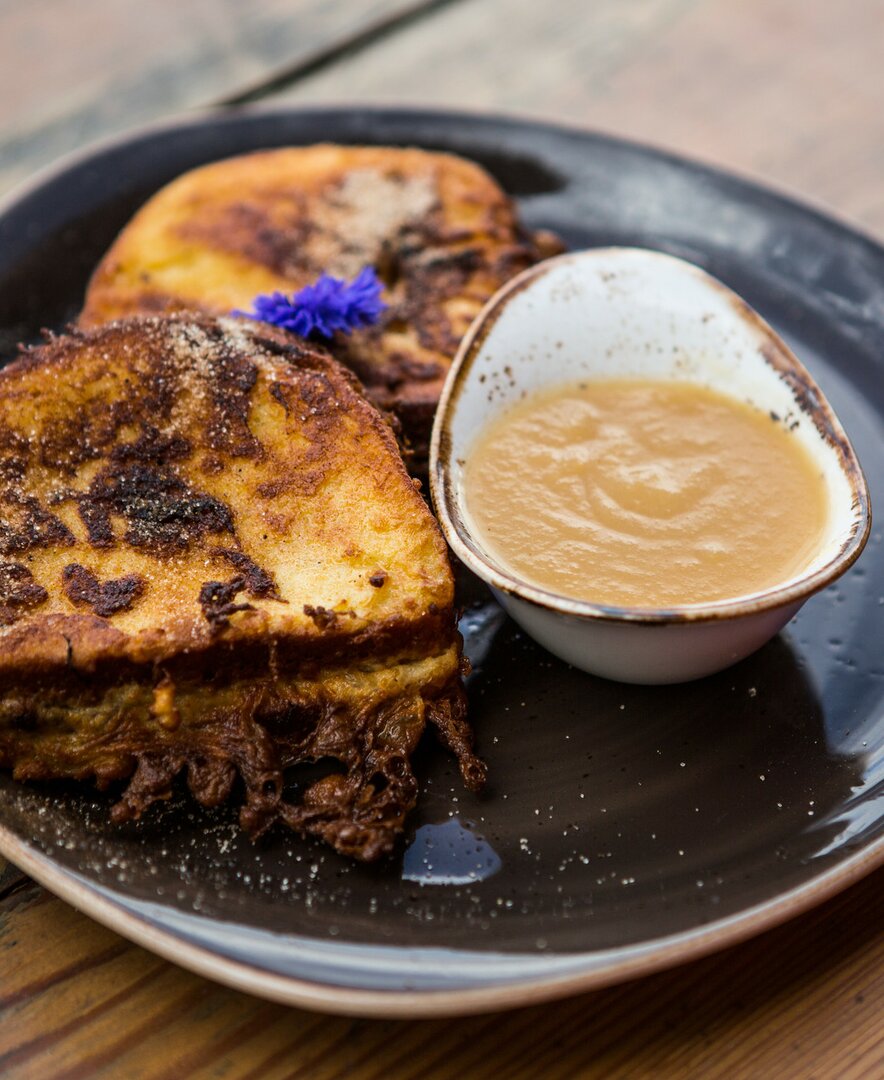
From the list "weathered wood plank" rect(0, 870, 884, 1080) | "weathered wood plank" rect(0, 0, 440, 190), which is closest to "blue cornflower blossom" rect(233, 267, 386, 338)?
"weathered wood plank" rect(0, 870, 884, 1080)

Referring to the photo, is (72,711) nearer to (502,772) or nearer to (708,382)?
(502,772)

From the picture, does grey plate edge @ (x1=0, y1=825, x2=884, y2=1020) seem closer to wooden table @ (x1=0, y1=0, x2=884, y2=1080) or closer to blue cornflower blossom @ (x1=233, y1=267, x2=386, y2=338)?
wooden table @ (x1=0, y1=0, x2=884, y2=1080)

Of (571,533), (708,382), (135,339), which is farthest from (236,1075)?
(708,382)

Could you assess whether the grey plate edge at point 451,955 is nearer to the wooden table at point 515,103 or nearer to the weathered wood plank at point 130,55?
the wooden table at point 515,103

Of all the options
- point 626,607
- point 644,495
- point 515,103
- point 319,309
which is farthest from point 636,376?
point 515,103

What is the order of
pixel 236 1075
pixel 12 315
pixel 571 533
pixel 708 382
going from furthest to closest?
1. pixel 12 315
2. pixel 708 382
3. pixel 571 533
4. pixel 236 1075

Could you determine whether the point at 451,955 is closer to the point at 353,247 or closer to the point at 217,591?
the point at 217,591
